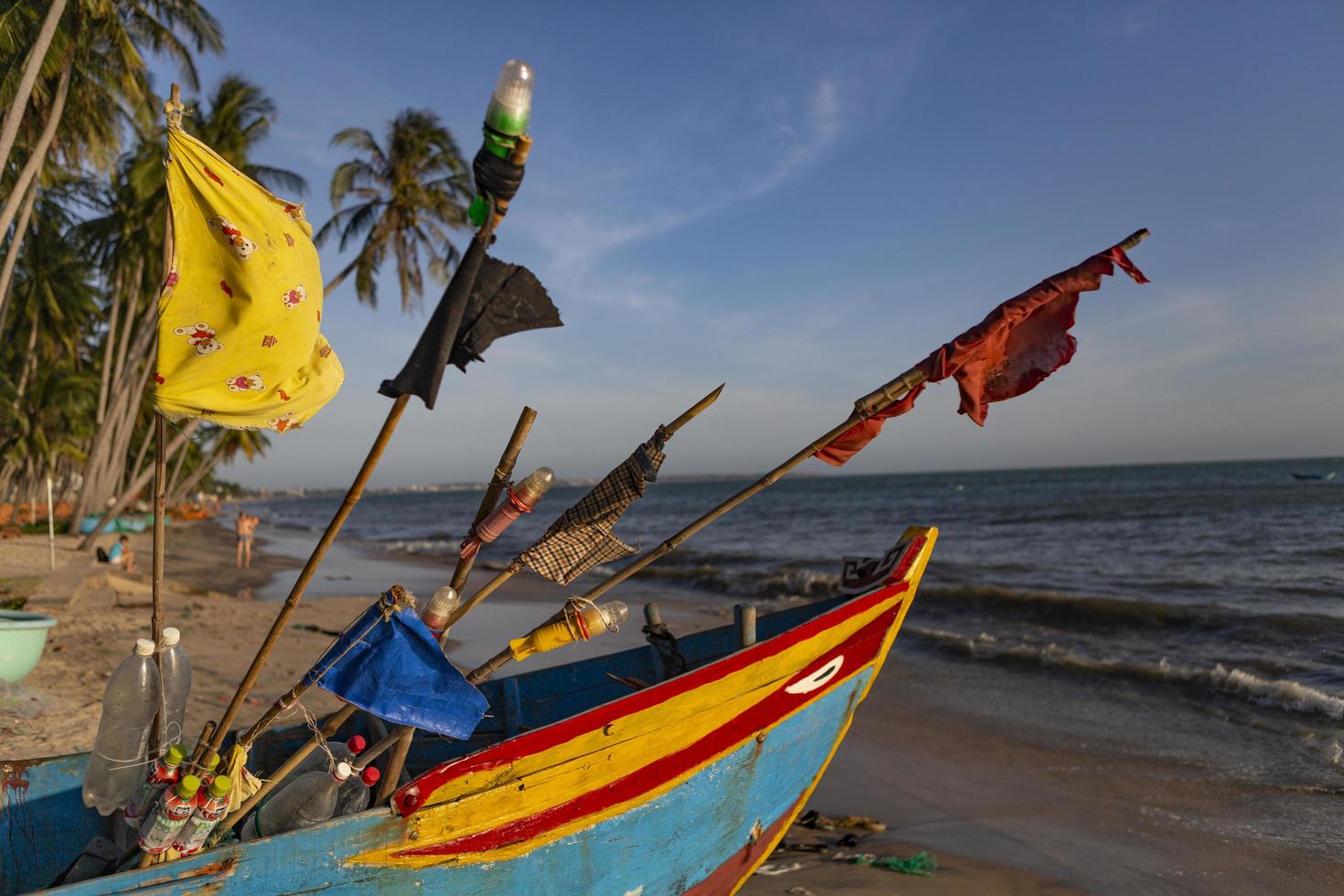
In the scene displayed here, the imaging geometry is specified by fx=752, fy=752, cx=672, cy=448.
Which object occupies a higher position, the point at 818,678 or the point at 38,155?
the point at 38,155

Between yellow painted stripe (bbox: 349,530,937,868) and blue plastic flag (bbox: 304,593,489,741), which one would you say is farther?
yellow painted stripe (bbox: 349,530,937,868)

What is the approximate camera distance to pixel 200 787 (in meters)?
2.21

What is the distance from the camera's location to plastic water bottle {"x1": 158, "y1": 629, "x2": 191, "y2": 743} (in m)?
2.54

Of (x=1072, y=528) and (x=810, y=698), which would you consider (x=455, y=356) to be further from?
(x=1072, y=528)

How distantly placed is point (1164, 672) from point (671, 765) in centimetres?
822

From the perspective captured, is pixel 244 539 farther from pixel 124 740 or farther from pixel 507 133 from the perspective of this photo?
pixel 507 133

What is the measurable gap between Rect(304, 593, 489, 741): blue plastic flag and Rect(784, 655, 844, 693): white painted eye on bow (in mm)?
1697

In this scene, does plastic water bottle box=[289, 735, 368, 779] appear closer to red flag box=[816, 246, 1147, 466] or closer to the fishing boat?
the fishing boat

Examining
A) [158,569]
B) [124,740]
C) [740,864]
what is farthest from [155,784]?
[740,864]

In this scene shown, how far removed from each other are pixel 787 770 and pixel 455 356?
103 inches

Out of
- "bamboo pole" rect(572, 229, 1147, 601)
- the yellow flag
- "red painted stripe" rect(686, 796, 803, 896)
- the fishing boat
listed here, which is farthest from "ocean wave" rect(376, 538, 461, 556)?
the yellow flag

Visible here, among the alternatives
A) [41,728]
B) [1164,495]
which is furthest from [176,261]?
[1164,495]

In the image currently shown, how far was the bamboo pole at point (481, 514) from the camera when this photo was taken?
2592mm

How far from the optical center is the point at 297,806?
8.49 feet
